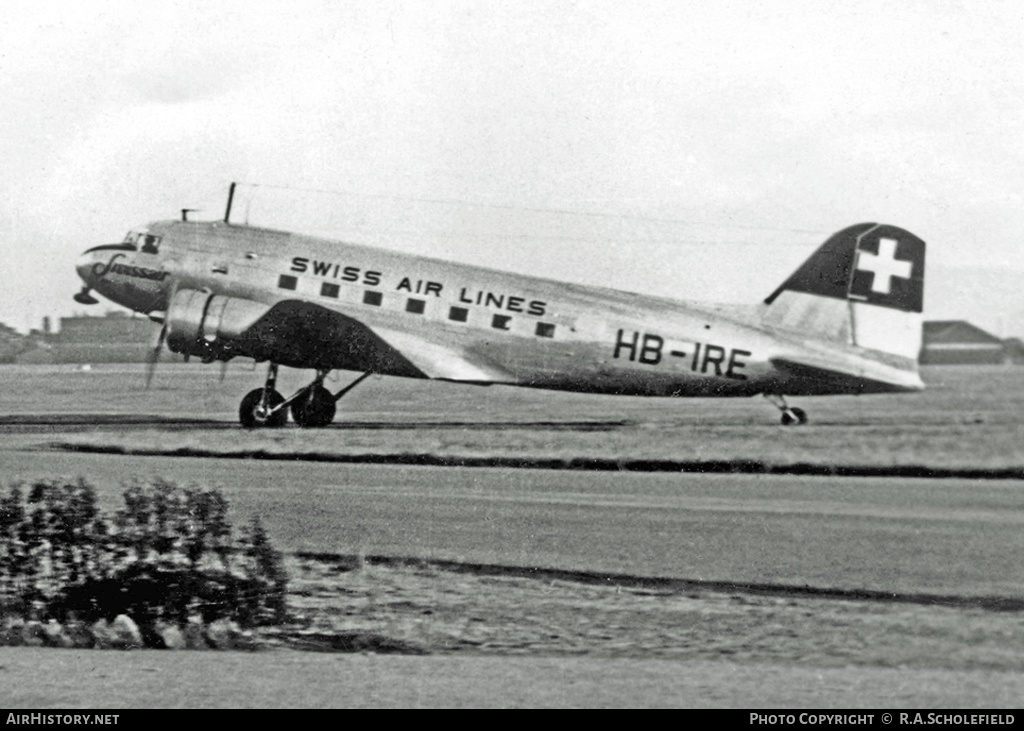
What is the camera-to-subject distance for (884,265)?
5.90 meters

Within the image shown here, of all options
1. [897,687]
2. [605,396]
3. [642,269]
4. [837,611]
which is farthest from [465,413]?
[897,687]

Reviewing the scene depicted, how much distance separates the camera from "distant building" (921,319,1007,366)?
5.45 meters

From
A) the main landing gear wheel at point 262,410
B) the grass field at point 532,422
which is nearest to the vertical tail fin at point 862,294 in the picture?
the grass field at point 532,422

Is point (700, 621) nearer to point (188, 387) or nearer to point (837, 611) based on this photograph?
point (837, 611)

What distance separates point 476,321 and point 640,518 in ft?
5.50

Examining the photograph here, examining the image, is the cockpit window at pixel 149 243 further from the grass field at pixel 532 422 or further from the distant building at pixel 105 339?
the grass field at pixel 532 422

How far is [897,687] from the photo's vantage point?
503 cm

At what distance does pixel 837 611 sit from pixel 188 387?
4.31 m

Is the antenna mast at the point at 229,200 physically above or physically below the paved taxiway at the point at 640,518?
above

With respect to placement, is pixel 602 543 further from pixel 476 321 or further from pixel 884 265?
pixel 884 265

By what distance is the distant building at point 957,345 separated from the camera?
545 cm

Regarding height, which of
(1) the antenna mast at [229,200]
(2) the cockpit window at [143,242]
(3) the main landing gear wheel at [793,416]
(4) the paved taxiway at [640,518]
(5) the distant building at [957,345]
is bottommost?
(4) the paved taxiway at [640,518]

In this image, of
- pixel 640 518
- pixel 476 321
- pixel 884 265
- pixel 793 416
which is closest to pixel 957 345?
pixel 884 265

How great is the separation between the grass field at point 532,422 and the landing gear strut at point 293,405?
6 cm
